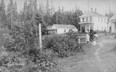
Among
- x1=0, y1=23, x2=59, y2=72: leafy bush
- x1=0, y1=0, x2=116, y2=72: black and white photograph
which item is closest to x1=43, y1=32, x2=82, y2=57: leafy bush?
x1=0, y1=0, x2=116, y2=72: black and white photograph

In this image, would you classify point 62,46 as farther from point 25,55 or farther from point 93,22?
point 93,22

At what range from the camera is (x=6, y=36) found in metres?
12.2

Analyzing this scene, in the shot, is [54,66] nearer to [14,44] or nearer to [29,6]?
[14,44]

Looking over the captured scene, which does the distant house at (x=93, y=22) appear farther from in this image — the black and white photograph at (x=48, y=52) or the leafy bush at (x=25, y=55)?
the leafy bush at (x=25, y=55)

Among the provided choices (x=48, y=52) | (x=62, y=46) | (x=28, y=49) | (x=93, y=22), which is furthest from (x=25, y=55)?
(x=93, y=22)

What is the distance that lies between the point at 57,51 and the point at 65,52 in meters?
0.63

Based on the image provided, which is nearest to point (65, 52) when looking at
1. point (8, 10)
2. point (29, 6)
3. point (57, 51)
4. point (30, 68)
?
point (57, 51)

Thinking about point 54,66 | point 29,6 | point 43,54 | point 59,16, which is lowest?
point 54,66

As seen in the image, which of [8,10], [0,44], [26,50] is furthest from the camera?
[8,10]

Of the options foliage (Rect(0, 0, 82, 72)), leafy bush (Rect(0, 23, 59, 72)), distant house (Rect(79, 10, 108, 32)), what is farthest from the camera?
distant house (Rect(79, 10, 108, 32))

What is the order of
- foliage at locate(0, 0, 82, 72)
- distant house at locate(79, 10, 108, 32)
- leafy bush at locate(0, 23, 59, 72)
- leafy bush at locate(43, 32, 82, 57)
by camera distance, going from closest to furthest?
leafy bush at locate(0, 23, 59, 72), foliage at locate(0, 0, 82, 72), leafy bush at locate(43, 32, 82, 57), distant house at locate(79, 10, 108, 32)

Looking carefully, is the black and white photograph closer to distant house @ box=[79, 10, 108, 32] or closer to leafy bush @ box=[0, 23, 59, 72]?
leafy bush @ box=[0, 23, 59, 72]

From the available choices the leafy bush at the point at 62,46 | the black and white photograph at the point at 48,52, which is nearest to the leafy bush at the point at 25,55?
the black and white photograph at the point at 48,52

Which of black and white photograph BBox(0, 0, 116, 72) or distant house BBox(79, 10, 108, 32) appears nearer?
black and white photograph BBox(0, 0, 116, 72)
